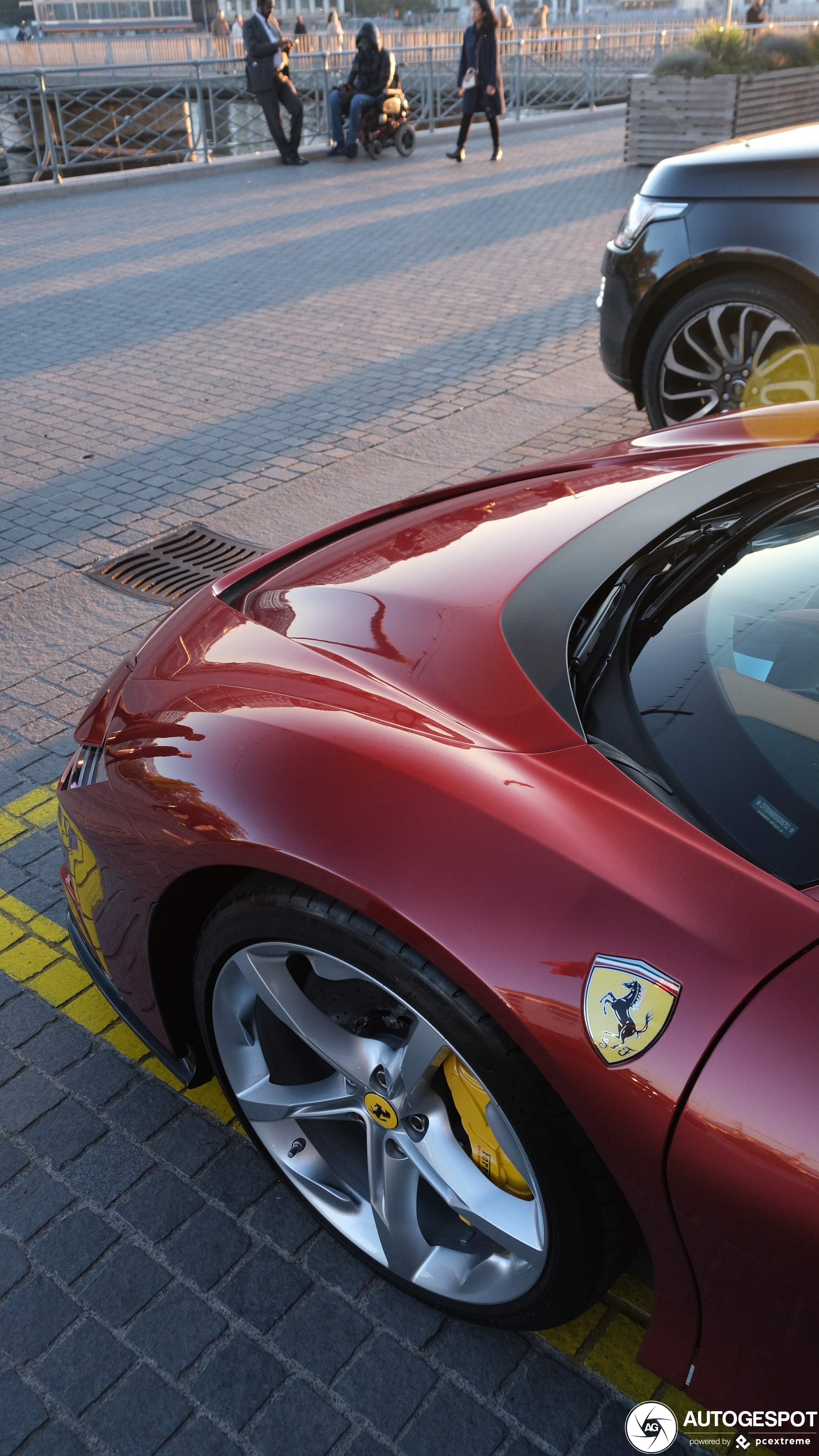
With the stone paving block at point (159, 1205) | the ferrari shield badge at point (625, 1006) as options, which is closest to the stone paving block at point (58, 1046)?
the stone paving block at point (159, 1205)

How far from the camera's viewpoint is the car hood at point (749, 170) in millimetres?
4887

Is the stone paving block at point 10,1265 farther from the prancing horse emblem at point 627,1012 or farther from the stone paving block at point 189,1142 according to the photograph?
the prancing horse emblem at point 627,1012

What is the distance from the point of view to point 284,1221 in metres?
2.22

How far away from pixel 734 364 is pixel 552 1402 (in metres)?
4.72

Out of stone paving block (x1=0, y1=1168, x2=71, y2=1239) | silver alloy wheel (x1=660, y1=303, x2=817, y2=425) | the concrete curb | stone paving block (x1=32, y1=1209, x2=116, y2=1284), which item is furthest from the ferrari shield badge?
the concrete curb

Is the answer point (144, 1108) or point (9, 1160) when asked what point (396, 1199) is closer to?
point (144, 1108)

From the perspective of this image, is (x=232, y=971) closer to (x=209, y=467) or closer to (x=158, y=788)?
(x=158, y=788)

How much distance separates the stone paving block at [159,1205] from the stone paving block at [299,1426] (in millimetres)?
424

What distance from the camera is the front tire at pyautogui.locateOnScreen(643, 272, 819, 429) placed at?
16.6 ft

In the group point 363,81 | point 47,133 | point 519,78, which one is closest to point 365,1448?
point 47,133

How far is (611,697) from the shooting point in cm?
182

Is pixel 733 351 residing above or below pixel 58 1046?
above

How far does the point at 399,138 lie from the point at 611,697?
1709 cm

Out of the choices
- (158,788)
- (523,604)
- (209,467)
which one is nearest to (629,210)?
(209,467)
